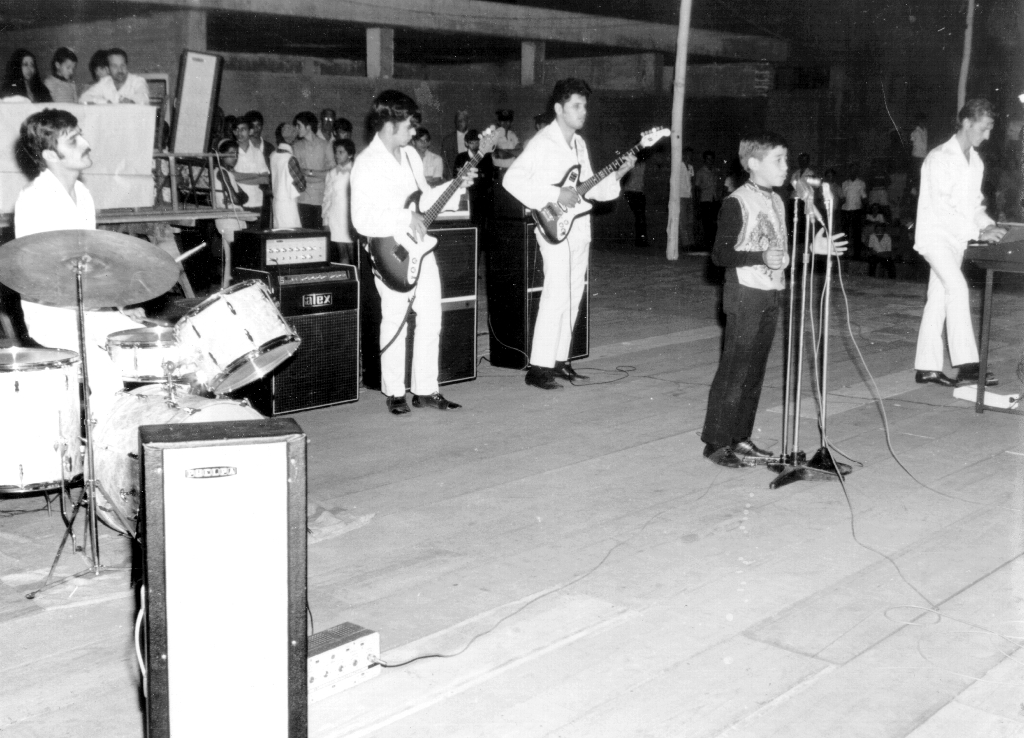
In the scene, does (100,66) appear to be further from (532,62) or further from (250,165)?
(532,62)

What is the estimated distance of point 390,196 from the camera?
6.12 m

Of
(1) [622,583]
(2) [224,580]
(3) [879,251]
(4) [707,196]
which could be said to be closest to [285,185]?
(1) [622,583]

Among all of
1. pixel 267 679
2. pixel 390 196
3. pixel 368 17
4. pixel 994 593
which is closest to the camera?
pixel 267 679

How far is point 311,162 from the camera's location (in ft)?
36.9

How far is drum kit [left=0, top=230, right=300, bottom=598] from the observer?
3674mm

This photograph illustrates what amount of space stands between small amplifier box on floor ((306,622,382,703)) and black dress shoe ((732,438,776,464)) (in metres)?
2.60

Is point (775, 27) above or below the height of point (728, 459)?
above

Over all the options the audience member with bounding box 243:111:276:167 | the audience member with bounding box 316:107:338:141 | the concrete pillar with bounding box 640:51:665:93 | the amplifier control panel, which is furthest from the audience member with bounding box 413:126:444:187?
the concrete pillar with bounding box 640:51:665:93

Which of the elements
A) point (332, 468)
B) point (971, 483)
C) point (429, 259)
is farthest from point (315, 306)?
point (971, 483)

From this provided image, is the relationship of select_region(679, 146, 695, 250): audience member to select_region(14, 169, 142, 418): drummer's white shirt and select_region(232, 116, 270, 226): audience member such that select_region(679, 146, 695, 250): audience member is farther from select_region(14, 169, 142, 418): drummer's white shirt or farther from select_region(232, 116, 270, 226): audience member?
select_region(14, 169, 142, 418): drummer's white shirt

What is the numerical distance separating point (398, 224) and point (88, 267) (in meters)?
2.51

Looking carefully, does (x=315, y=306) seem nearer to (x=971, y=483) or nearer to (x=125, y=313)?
(x=125, y=313)

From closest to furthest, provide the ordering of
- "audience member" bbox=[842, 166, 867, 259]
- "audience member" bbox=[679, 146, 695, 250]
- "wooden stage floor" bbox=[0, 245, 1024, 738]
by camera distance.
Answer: "wooden stage floor" bbox=[0, 245, 1024, 738]
"audience member" bbox=[842, 166, 867, 259]
"audience member" bbox=[679, 146, 695, 250]

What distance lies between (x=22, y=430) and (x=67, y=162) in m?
1.20
